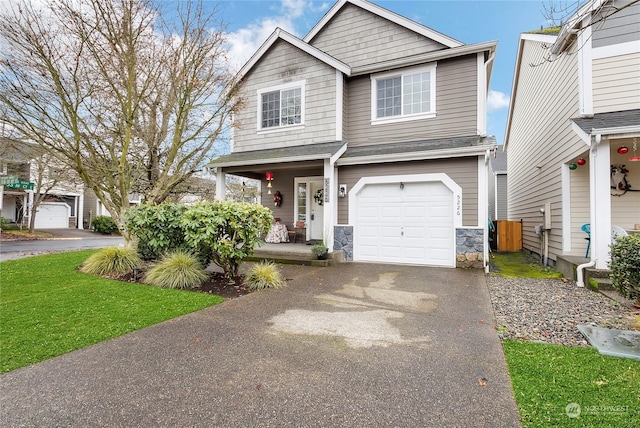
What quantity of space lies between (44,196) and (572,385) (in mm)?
27287

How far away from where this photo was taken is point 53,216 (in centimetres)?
2609

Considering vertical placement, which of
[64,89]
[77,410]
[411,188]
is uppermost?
[64,89]

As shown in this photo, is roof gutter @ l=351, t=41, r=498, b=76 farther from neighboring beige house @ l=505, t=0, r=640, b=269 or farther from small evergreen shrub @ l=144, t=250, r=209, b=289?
small evergreen shrub @ l=144, t=250, r=209, b=289

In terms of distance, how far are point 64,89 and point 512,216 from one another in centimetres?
1809

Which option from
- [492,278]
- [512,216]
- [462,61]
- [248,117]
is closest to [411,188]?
[492,278]

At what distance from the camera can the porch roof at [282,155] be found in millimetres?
9103

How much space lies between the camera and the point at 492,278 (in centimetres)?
724

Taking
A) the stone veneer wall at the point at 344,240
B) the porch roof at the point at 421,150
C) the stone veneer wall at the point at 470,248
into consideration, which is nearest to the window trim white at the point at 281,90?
the porch roof at the point at 421,150

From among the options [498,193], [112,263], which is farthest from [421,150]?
[498,193]

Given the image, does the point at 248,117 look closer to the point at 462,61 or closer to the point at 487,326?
the point at 462,61

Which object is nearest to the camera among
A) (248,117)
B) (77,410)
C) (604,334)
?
(77,410)

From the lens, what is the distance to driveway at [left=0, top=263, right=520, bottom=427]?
2.30 m

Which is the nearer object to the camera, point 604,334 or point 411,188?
point 604,334

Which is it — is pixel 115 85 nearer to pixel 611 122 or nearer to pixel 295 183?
pixel 295 183
